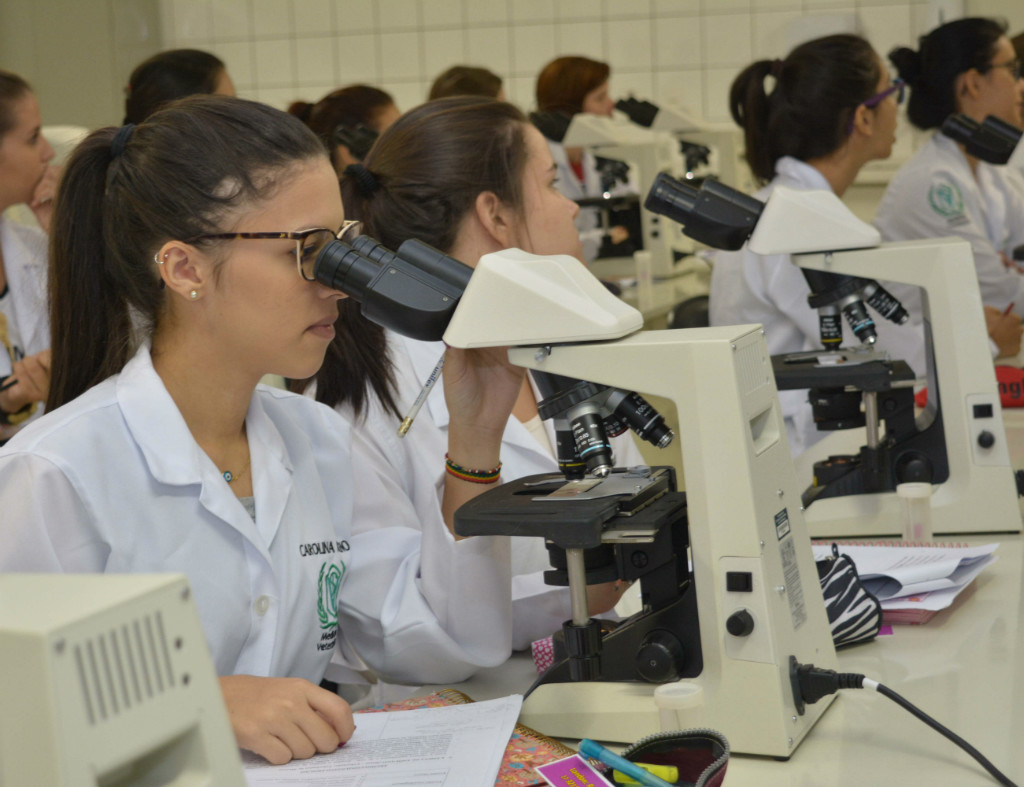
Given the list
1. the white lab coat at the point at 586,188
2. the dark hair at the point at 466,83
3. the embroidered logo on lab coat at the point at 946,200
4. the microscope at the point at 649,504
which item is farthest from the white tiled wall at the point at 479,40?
the microscope at the point at 649,504

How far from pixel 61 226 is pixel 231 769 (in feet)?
2.82

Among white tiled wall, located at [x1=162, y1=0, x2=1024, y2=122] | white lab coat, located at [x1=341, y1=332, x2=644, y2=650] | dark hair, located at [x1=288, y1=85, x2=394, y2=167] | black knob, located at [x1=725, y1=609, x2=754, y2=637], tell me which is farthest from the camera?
white tiled wall, located at [x1=162, y1=0, x2=1024, y2=122]

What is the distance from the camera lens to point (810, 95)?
110 inches

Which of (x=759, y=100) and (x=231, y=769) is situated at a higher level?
(x=759, y=100)

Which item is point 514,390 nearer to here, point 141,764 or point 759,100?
point 141,764

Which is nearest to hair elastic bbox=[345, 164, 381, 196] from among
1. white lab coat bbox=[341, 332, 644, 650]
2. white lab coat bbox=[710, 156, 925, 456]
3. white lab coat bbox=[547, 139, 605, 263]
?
white lab coat bbox=[341, 332, 644, 650]

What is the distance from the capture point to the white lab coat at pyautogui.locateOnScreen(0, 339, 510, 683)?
3.51ft

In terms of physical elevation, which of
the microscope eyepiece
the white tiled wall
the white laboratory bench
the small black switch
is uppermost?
the white tiled wall

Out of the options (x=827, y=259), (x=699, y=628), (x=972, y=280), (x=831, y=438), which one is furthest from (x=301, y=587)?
(x=831, y=438)

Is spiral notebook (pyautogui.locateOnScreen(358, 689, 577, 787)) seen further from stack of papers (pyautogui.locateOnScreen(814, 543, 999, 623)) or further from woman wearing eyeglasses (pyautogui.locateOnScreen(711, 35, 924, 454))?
woman wearing eyeglasses (pyautogui.locateOnScreen(711, 35, 924, 454))

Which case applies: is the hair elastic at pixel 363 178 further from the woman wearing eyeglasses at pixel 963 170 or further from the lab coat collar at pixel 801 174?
the woman wearing eyeglasses at pixel 963 170

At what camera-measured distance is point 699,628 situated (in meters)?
1.06

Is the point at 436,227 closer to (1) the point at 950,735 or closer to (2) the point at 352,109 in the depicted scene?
(1) the point at 950,735

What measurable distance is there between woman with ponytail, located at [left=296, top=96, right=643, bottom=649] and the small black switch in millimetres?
521
